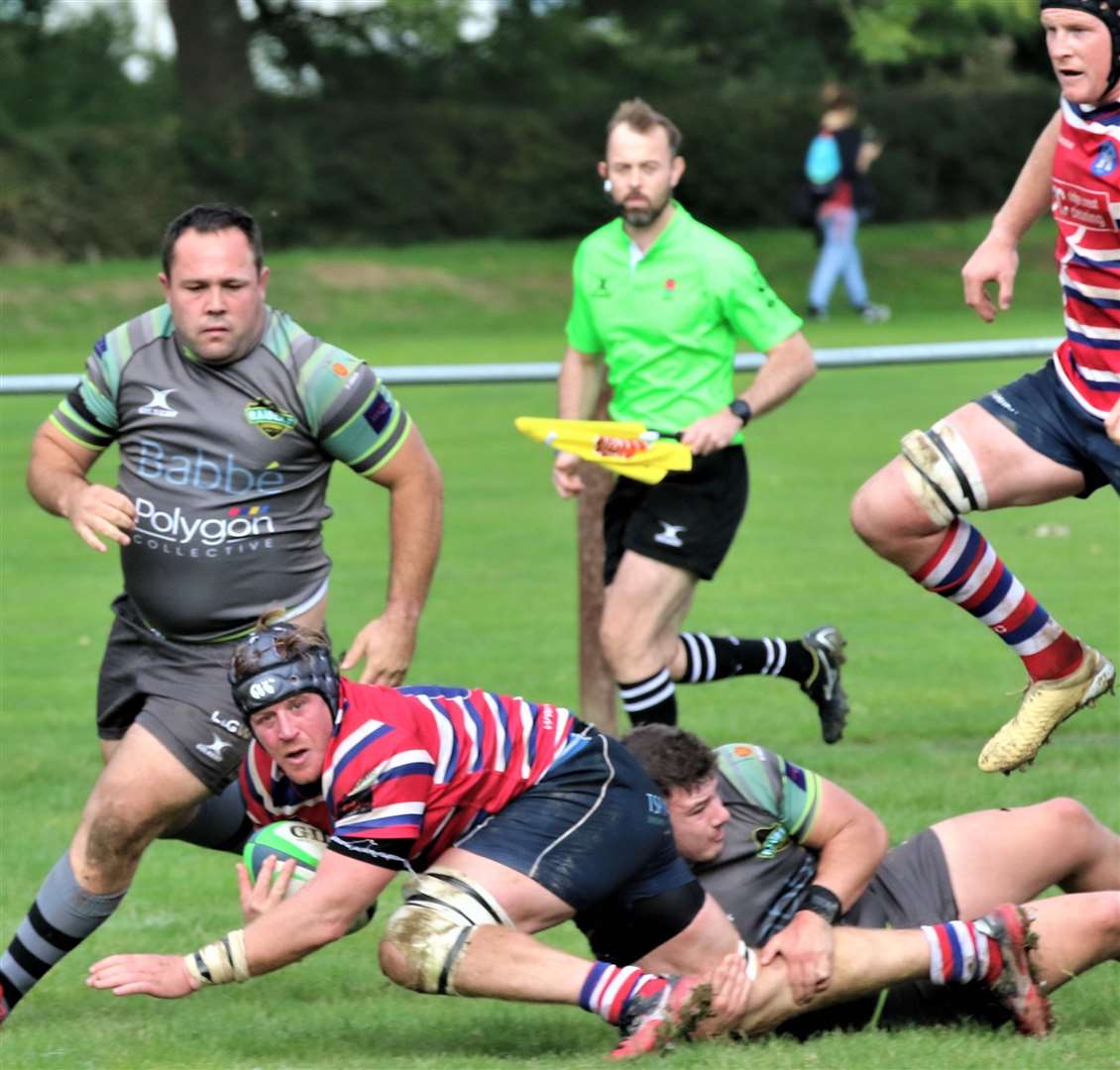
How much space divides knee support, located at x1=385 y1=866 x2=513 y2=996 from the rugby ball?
7.6 inches

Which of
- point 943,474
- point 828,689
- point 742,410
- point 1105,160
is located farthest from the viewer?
point 828,689

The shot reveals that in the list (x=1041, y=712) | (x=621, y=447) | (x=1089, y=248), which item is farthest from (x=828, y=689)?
(x=1089, y=248)

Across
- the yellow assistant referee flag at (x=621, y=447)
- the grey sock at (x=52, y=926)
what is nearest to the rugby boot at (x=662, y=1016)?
the grey sock at (x=52, y=926)

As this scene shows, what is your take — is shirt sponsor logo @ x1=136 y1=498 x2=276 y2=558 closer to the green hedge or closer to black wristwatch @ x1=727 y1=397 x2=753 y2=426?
black wristwatch @ x1=727 y1=397 x2=753 y2=426

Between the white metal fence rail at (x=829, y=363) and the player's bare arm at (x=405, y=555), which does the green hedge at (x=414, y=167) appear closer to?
the white metal fence rail at (x=829, y=363)

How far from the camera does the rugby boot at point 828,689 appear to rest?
28.3 feet

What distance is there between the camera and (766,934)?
5.86 metres

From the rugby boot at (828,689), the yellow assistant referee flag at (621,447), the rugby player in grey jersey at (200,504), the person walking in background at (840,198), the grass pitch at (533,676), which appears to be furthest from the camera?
the person walking in background at (840,198)

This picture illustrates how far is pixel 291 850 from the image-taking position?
559 cm

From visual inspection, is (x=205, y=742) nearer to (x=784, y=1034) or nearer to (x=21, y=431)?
(x=784, y=1034)

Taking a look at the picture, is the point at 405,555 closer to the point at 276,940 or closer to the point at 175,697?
the point at 175,697

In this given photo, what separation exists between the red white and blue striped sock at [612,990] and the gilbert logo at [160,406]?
1931 mm

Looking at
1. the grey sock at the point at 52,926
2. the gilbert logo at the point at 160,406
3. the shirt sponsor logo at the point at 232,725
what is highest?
the gilbert logo at the point at 160,406

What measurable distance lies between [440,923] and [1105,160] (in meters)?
2.45
